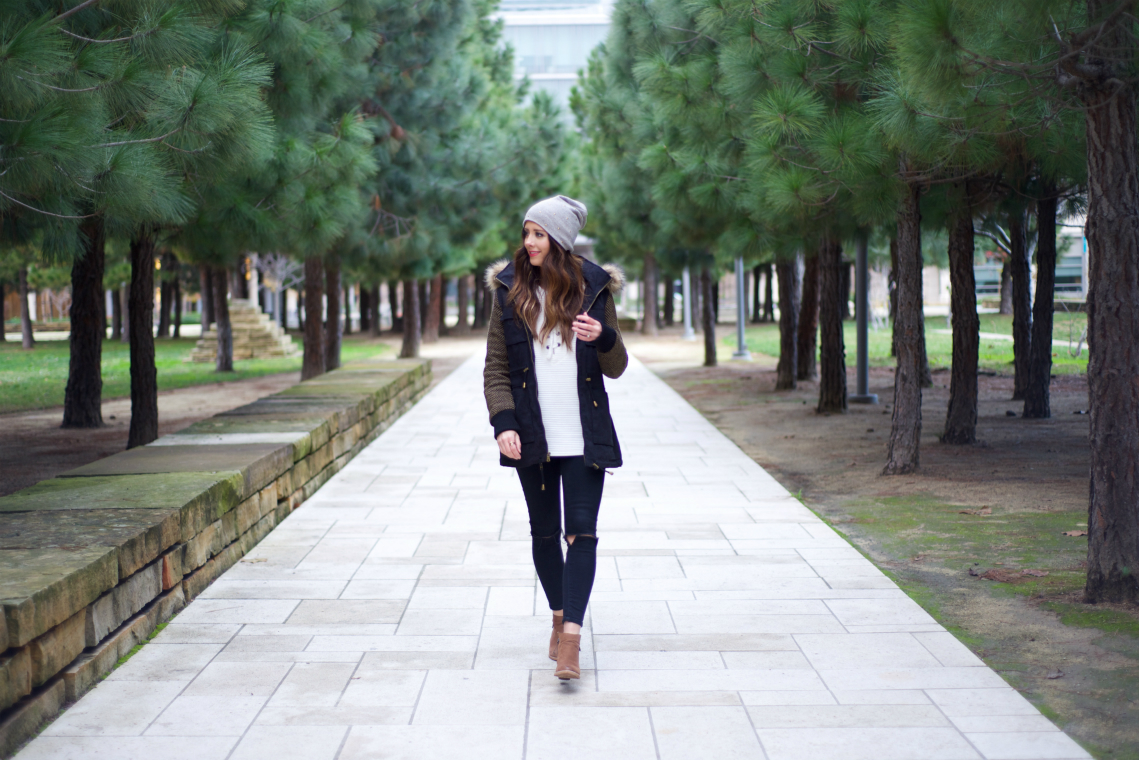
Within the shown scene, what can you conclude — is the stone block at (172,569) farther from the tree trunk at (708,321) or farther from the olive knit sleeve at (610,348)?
the tree trunk at (708,321)

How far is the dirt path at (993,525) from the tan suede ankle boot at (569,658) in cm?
160

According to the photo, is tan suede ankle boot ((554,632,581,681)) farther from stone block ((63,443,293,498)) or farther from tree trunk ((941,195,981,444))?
tree trunk ((941,195,981,444))

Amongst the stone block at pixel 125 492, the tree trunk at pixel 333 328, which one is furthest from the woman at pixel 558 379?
the tree trunk at pixel 333 328

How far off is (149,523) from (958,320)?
787cm

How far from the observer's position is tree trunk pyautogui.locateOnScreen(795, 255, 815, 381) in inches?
647

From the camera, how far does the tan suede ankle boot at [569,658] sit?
3885 millimetres

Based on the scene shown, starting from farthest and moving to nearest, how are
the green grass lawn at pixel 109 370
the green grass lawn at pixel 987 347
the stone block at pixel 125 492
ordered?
the green grass lawn at pixel 987 347
the green grass lawn at pixel 109 370
the stone block at pixel 125 492

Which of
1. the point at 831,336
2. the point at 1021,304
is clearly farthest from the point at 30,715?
the point at 1021,304

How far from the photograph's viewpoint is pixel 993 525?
6.84 m

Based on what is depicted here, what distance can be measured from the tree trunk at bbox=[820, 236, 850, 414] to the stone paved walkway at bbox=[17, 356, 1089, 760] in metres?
6.49

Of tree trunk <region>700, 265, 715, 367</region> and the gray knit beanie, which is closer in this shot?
the gray knit beanie

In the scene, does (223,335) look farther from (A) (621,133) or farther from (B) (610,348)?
(B) (610,348)

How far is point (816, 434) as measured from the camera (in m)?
11.7

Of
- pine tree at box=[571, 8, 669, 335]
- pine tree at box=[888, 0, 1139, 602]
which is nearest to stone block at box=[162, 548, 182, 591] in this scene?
pine tree at box=[888, 0, 1139, 602]
